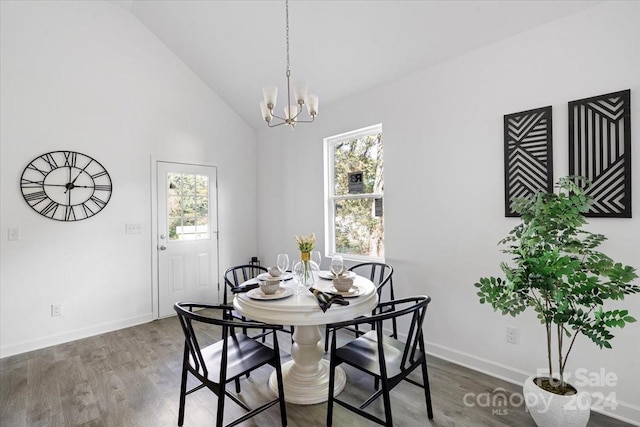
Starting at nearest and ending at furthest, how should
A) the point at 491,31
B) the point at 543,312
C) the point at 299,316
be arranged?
the point at 543,312 < the point at 299,316 < the point at 491,31

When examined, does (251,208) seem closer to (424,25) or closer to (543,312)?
(424,25)

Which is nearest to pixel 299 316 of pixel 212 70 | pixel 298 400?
pixel 298 400

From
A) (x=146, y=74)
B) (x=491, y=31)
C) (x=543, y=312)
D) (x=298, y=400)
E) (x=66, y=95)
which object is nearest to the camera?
(x=543, y=312)

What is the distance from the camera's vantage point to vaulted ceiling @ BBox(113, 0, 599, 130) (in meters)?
2.30

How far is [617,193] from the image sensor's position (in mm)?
1912

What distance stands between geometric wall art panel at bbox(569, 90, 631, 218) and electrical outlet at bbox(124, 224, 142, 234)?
4.19 metres

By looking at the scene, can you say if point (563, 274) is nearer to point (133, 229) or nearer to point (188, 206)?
point (188, 206)

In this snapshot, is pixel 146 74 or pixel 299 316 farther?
pixel 146 74

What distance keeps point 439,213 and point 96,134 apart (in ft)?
12.1

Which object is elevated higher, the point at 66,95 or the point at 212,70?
the point at 212,70

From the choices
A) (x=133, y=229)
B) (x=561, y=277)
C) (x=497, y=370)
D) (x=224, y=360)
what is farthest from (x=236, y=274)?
(x=561, y=277)

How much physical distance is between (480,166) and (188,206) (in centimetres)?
342

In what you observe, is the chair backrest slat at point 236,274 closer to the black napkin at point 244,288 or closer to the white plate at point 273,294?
the black napkin at point 244,288

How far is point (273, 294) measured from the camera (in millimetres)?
2074
